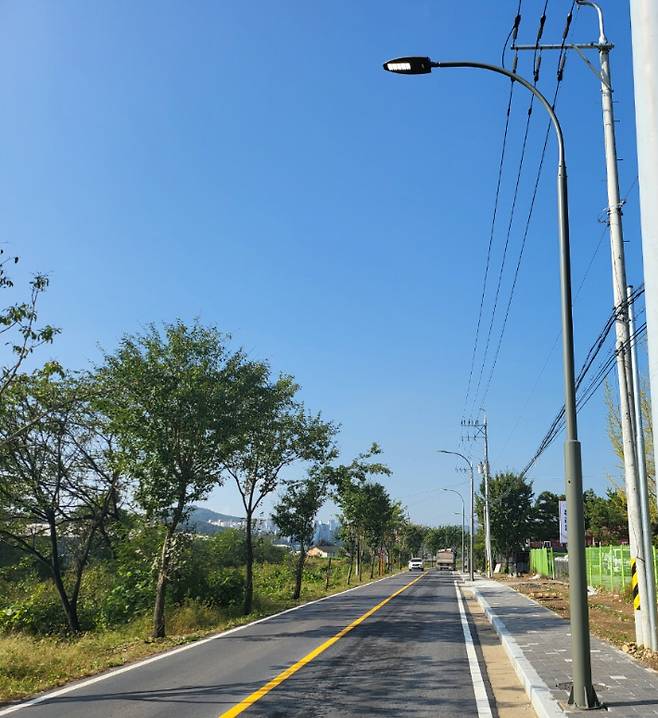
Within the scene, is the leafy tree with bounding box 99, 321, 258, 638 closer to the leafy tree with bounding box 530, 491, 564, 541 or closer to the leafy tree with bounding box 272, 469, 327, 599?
the leafy tree with bounding box 272, 469, 327, 599

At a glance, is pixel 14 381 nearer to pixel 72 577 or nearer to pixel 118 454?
pixel 118 454

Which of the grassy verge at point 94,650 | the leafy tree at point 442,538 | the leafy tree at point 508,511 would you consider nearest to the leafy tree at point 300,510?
the grassy verge at point 94,650

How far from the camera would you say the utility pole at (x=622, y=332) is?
12523 millimetres

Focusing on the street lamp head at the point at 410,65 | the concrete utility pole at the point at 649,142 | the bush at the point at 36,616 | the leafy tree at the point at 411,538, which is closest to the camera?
the concrete utility pole at the point at 649,142

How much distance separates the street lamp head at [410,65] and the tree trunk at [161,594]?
13423mm

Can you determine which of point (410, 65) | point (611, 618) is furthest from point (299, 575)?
point (410, 65)

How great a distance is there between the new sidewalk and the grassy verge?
7.06 meters

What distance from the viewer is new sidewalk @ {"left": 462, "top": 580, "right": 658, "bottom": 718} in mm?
8070

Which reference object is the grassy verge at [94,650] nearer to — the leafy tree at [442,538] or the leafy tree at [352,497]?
the leafy tree at [352,497]

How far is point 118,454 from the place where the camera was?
718 inches

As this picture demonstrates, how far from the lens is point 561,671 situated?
10328mm

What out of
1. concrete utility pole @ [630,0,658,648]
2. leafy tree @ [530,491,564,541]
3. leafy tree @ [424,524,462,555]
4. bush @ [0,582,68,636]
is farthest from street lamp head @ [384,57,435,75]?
leafy tree @ [424,524,462,555]

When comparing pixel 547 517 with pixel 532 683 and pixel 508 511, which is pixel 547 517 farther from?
pixel 532 683

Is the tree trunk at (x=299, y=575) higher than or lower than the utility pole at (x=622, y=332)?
lower
